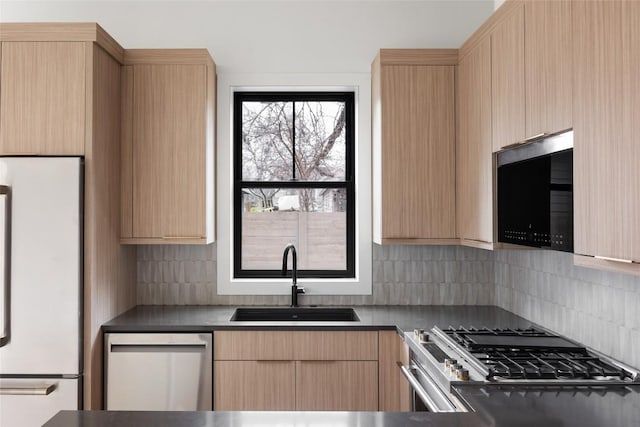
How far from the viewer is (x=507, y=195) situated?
7.50 feet

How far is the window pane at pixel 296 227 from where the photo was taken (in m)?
3.38

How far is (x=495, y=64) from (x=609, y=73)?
0.96m

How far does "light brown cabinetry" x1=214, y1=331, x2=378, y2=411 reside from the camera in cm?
265

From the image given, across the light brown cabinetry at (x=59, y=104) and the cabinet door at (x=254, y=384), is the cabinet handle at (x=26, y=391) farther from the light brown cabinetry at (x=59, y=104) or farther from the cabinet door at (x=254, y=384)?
the cabinet door at (x=254, y=384)

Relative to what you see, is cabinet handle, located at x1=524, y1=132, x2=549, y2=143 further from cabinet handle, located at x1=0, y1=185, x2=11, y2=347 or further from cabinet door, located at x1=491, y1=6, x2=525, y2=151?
cabinet handle, located at x1=0, y1=185, x2=11, y2=347

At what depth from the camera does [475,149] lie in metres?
2.66

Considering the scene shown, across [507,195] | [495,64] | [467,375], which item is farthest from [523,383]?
[495,64]

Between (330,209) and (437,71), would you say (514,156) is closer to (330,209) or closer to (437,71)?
(437,71)

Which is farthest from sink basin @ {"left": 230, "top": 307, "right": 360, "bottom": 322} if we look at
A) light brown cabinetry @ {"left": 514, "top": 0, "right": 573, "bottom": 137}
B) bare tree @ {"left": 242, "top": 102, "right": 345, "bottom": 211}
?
light brown cabinetry @ {"left": 514, "top": 0, "right": 573, "bottom": 137}

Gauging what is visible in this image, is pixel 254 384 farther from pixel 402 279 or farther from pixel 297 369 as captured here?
pixel 402 279

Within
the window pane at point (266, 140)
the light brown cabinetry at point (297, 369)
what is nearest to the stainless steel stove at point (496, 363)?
the light brown cabinetry at point (297, 369)

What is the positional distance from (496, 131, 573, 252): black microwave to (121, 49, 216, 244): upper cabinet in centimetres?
162

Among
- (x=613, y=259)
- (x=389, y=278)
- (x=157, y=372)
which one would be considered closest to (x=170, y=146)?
(x=157, y=372)

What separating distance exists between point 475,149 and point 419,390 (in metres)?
1.25
